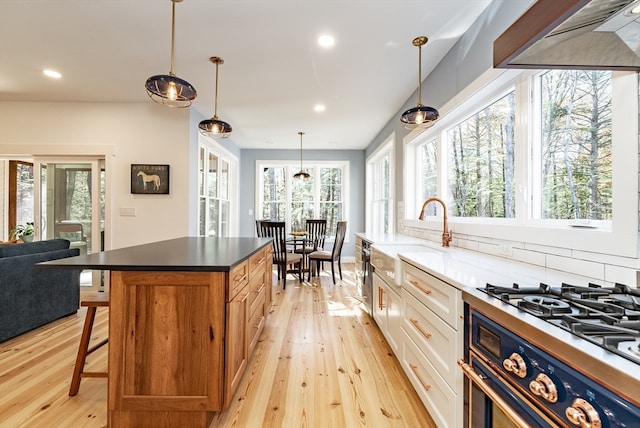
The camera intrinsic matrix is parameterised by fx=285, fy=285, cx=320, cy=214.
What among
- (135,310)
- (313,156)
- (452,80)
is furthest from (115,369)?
(313,156)

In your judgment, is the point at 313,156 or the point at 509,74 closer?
the point at 509,74

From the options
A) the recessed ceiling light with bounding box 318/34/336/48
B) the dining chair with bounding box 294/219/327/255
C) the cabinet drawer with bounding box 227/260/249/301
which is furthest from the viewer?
the dining chair with bounding box 294/219/327/255

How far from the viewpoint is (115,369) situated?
4.56 feet

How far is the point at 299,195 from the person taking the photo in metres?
6.70

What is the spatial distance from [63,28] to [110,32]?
36 cm

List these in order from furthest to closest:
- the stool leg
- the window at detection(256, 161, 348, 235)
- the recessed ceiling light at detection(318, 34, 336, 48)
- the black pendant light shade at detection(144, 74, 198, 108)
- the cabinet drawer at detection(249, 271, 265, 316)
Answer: the window at detection(256, 161, 348, 235) → the recessed ceiling light at detection(318, 34, 336, 48) → the cabinet drawer at detection(249, 271, 265, 316) → the black pendant light shade at detection(144, 74, 198, 108) → the stool leg

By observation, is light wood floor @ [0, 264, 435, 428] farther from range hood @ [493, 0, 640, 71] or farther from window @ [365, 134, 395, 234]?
window @ [365, 134, 395, 234]

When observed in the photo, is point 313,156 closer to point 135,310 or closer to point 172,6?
point 172,6

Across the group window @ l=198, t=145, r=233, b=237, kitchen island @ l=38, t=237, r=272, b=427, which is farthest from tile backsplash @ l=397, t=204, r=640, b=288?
window @ l=198, t=145, r=233, b=237

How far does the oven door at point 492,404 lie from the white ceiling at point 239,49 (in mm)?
2257

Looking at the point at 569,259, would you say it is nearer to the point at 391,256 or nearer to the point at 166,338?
the point at 391,256

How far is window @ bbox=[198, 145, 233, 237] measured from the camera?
457 centimetres

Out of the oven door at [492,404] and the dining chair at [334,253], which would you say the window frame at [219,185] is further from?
the oven door at [492,404]

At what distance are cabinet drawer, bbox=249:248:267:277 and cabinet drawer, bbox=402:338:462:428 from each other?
1127 mm
